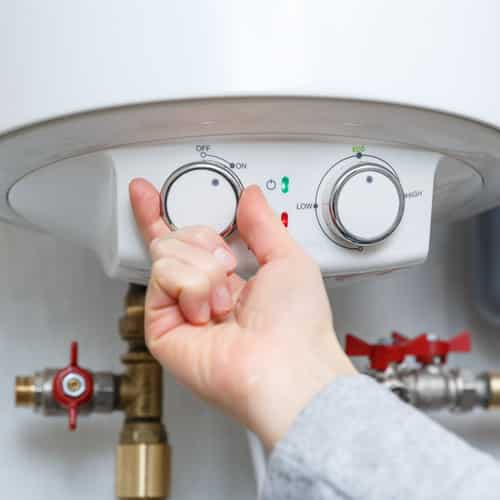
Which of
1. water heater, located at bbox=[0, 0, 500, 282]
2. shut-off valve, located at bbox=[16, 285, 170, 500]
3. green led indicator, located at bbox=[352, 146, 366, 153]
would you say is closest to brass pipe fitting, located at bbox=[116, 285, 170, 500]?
shut-off valve, located at bbox=[16, 285, 170, 500]

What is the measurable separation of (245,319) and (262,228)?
6 cm

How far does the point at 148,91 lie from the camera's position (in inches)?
17.3

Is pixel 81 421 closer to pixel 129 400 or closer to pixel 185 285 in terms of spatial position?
pixel 129 400

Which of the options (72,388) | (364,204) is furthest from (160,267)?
(72,388)

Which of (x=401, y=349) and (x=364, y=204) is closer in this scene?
(x=364, y=204)

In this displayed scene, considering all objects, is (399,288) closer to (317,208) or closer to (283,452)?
(317,208)

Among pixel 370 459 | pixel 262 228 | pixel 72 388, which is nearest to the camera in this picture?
pixel 370 459

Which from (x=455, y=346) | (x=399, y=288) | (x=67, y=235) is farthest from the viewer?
(x=399, y=288)

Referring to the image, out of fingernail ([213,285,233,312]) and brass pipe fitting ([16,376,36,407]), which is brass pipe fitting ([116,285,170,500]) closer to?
brass pipe fitting ([16,376,36,407])

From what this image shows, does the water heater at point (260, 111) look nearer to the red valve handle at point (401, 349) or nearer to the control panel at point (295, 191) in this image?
the control panel at point (295, 191)

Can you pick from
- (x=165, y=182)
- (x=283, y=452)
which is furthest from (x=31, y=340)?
(x=283, y=452)

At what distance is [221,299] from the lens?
46cm

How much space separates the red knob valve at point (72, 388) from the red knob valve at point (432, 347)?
0.95 feet

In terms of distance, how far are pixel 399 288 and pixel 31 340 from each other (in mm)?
386
